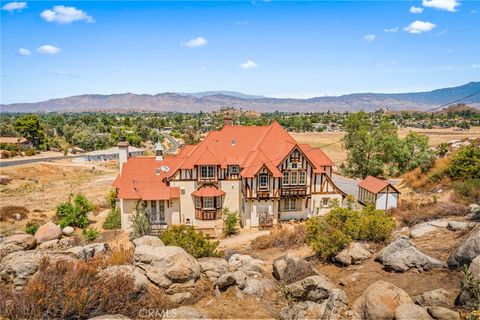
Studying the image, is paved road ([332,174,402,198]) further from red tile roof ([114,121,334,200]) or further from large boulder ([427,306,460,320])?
large boulder ([427,306,460,320])

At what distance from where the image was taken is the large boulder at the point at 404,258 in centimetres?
1487

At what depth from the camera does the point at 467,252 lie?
13539 mm

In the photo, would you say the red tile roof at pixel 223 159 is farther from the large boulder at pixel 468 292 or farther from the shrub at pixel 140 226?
the large boulder at pixel 468 292

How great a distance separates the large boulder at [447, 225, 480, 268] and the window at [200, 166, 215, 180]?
67.5ft

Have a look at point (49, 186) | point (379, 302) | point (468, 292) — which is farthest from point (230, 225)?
point (49, 186)

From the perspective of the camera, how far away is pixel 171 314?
11102mm

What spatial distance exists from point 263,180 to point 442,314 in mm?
20377

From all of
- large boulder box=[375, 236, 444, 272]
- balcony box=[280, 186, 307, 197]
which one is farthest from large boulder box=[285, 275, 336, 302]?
balcony box=[280, 186, 307, 197]

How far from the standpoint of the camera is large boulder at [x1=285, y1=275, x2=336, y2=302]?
13133 millimetres

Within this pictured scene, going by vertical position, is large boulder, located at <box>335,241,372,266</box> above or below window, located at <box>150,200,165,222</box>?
above

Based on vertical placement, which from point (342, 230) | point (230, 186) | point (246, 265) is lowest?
point (246, 265)

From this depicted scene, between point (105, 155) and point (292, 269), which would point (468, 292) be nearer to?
point (292, 269)

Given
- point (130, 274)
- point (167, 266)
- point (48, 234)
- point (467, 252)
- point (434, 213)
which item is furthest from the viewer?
point (48, 234)

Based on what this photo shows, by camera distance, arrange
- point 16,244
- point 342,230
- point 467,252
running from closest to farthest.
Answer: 1. point 467,252
2. point 16,244
3. point 342,230
